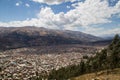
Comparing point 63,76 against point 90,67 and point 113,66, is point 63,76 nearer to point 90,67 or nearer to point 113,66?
point 90,67

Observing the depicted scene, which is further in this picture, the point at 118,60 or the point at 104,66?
the point at 104,66

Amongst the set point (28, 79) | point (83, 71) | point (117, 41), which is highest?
point (117, 41)

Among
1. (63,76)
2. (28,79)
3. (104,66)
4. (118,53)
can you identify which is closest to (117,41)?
(118,53)

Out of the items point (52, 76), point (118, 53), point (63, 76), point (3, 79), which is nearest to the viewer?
point (118, 53)

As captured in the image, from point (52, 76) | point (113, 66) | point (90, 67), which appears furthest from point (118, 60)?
point (52, 76)

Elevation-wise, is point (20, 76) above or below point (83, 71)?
below

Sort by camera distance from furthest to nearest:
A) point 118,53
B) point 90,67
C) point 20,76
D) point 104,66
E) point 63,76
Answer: point 20,76 → point 63,76 → point 90,67 → point 104,66 → point 118,53

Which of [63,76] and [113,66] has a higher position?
[113,66]

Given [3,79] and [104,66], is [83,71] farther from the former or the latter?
[3,79]

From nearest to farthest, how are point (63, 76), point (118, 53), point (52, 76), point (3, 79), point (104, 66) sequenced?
1. point (118, 53)
2. point (104, 66)
3. point (63, 76)
4. point (52, 76)
5. point (3, 79)
